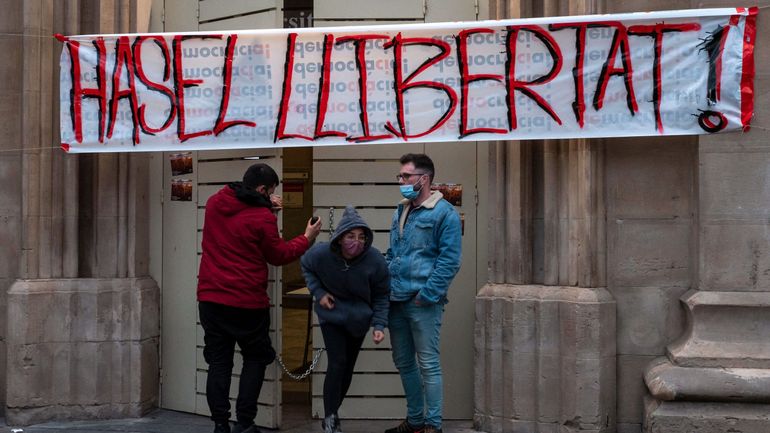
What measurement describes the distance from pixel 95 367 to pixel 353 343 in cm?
241

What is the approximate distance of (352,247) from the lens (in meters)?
6.35

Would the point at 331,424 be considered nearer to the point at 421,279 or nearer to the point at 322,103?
the point at 421,279

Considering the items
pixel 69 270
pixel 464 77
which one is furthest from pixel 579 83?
pixel 69 270

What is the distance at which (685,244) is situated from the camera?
22.3 feet

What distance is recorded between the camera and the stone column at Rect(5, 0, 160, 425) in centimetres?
750

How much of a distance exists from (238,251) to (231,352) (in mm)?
752

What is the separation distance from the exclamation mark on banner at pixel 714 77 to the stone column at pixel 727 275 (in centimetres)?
10

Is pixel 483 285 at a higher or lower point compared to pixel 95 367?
higher

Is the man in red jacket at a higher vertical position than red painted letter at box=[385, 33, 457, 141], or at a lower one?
lower

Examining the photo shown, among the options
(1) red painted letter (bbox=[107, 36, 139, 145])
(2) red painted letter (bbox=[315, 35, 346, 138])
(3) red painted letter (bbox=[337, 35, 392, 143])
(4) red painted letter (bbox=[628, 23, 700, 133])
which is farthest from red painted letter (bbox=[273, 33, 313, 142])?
(4) red painted letter (bbox=[628, 23, 700, 133])

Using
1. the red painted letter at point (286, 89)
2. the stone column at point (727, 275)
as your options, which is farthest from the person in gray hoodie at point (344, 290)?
the stone column at point (727, 275)

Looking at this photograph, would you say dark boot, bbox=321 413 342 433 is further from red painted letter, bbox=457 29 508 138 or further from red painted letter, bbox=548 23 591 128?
red painted letter, bbox=548 23 591 128

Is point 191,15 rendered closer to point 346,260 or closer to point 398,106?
point 398,106

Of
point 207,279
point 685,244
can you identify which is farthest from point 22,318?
point 685,244
